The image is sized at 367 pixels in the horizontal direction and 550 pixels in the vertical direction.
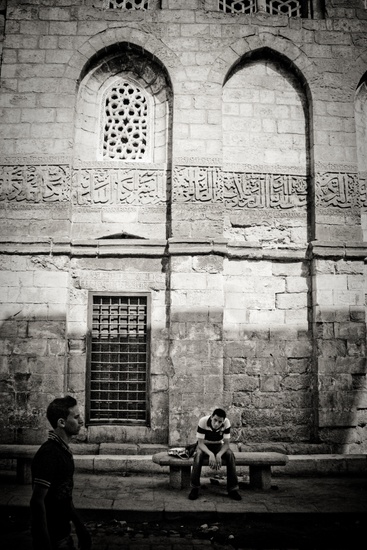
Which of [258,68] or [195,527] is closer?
[195,527]

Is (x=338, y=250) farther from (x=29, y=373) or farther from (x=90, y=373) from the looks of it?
(x=29, y=373)

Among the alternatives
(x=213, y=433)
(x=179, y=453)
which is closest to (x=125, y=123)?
(x=213, y=433)

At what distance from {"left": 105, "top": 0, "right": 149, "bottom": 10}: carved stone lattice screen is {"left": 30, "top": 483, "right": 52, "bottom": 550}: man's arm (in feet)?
26.3

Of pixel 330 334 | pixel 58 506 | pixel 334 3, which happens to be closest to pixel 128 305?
pixel 330 334

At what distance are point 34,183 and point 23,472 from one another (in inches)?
169

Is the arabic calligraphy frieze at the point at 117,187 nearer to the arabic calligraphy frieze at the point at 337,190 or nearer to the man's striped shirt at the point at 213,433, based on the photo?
the arabic calligraphy frieze at the point at 337,190

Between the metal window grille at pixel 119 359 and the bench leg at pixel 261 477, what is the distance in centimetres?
195

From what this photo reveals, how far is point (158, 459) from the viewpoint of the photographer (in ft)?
19.4

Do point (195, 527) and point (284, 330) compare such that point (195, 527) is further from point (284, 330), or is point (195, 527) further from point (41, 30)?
point (41, 30)

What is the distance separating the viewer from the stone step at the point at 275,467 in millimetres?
6605

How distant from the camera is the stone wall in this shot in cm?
719

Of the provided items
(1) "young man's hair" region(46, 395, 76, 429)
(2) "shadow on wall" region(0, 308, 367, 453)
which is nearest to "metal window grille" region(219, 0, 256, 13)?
(2) "shadow on wall" region(0, 308, 367, 453)

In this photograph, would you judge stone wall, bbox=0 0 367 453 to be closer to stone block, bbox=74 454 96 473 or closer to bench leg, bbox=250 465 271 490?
stone block, bbox=74 454 96 473

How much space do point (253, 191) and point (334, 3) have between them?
368cm
